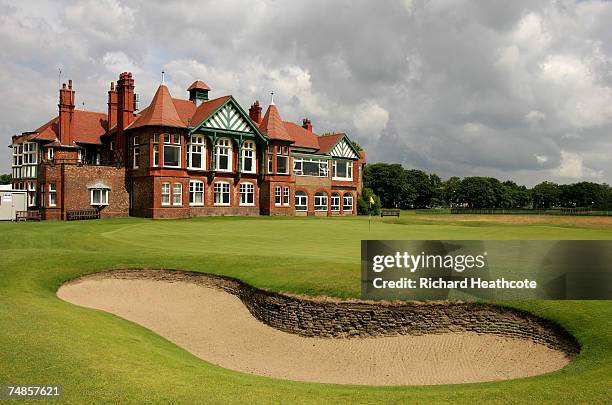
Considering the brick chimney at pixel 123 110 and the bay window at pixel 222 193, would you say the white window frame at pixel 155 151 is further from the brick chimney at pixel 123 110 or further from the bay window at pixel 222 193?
the bay window at pixel 222 193

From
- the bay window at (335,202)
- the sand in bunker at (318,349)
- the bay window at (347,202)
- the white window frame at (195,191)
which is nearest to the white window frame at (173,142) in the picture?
the white window frame at (195,191)

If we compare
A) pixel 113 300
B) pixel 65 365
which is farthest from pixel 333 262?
pixel 65 365

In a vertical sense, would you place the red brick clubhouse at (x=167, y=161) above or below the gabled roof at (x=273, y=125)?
below

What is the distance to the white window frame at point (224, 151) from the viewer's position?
2042 inches

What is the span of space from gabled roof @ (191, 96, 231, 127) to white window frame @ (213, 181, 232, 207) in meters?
6.98

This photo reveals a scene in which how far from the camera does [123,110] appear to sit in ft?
164

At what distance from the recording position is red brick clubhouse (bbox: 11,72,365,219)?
45.7 metres

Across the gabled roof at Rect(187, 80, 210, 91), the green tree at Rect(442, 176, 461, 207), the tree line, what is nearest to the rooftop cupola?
the gabled roof at Rect(187, 80, 210, 91)

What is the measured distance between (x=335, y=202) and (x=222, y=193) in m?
19.1

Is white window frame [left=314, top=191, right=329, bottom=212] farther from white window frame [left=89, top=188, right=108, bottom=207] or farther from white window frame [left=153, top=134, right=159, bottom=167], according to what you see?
white window frame [left=89, top=188, right=108, bottom=207]

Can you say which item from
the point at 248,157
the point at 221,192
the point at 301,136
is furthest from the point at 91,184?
the point at 301,136

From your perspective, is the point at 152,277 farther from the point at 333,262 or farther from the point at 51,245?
the point at 51,245

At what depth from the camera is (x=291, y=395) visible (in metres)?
8.52

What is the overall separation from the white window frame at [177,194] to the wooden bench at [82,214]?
7110 millimetres
